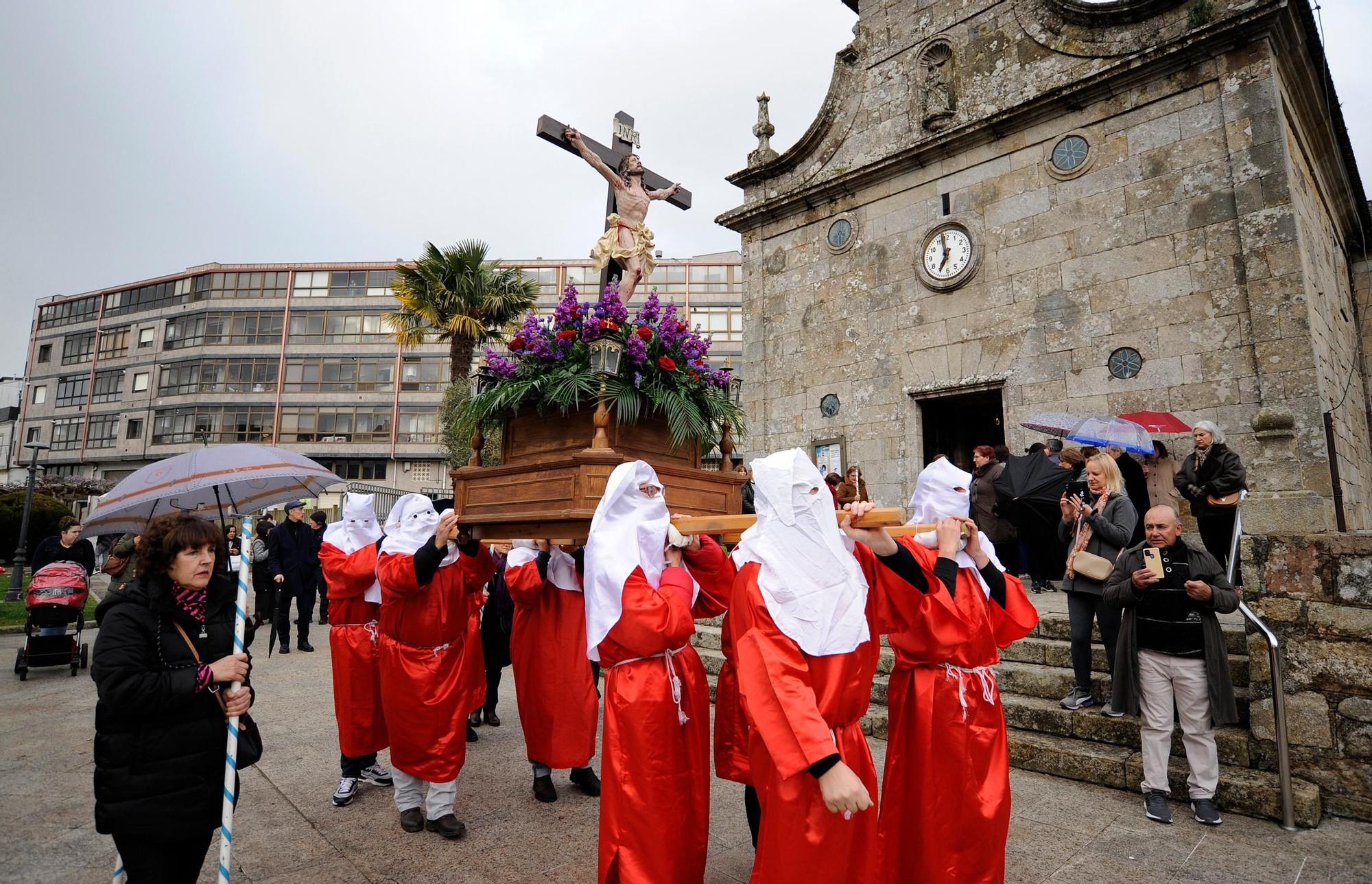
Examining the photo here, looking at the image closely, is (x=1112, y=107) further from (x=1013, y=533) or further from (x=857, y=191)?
(x=1013, y=533)

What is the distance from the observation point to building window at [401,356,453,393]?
35.9m

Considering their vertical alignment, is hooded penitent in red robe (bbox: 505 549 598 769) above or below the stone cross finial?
below

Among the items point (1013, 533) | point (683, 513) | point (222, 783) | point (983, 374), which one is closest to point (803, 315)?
point (983, 374)

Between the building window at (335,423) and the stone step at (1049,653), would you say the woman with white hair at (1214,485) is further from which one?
the building window at (335,423)

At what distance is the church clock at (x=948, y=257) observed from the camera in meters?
10.8

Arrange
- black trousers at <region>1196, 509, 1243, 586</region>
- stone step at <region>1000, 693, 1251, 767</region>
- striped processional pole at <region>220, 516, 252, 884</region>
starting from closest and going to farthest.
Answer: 1. striped processional pole at <region>220, 516, 252, 884</region>
2. stone step at <region>1000, 693, 1251, 767</region>
3. black trousers at <region>1196, 509, 1243, 586</region>

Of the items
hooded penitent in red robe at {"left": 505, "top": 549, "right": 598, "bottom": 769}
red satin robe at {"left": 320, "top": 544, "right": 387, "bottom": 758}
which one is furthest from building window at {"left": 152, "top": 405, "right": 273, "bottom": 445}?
hooded penitent in red robe at {"left": 505, "top": 549, "right": 598, "bottom": 769}

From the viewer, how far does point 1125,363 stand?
9.31 m

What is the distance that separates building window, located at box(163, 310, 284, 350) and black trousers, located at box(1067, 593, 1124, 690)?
4015 centimetres

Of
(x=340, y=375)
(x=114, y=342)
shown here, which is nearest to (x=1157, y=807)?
(x=340, y=375)

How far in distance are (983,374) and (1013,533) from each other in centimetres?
318

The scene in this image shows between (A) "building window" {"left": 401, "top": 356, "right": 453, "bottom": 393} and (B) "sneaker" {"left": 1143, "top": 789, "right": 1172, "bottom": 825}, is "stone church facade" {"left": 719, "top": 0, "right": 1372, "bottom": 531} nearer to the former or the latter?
(B) "sneaker" {"left": 1143, "top": 789, "right": 1172, "bottom": 825}

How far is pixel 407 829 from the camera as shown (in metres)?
4.32

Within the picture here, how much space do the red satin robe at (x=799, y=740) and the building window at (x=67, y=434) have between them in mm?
50181
